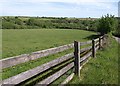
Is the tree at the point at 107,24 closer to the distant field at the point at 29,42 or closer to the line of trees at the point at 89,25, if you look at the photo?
the line of trees at the point at 89,25

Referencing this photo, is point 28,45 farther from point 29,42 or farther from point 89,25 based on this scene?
point 89,25

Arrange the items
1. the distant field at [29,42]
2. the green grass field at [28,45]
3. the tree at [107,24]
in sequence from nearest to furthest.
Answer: the green grass field at [28,45] < the distant field at [29,42] < the tree at [107,24]

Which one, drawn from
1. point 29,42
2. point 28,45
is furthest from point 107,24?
point 28,45

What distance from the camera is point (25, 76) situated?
16.9 ft

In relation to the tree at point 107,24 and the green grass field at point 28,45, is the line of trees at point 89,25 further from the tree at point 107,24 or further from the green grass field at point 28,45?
the green grass field at point 28,45

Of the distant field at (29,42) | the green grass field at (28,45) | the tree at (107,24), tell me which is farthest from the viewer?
the tree at (107,24)

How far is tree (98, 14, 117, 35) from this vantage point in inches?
2334

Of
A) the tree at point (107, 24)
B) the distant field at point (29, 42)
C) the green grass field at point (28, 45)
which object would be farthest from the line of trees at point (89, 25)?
the green grass field at point (28, 45)

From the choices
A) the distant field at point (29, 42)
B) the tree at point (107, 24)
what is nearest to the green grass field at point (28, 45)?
the distant field at point (29, 42)

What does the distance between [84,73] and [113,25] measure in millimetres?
52430

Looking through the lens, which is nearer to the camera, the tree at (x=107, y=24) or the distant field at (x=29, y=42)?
the distant field at (x=29, y=42)

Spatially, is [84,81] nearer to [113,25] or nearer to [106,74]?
[106,74]

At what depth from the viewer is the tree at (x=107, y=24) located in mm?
59272

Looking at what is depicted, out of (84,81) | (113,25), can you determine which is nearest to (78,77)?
(84,81)
